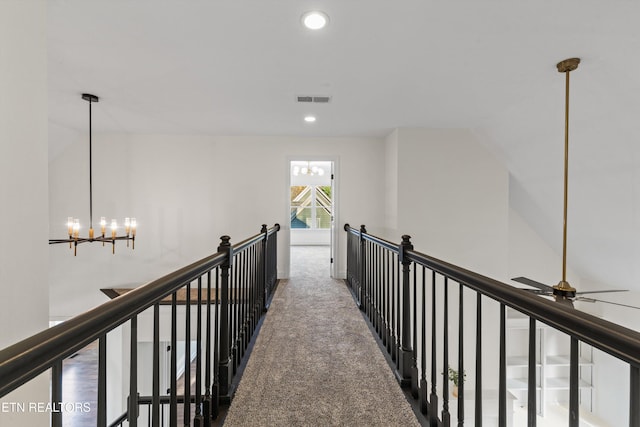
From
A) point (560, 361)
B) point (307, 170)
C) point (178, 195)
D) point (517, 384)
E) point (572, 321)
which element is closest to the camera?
point (572, 321)

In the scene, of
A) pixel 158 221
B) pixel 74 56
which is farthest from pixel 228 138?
pixel 74 56

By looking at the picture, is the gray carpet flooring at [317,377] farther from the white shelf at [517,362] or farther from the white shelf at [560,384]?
the white shelf at [560,384]

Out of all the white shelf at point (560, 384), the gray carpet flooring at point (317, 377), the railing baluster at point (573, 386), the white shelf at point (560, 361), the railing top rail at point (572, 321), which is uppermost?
the railing top rail at point (572, 321)

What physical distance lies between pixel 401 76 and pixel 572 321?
8.98 feet

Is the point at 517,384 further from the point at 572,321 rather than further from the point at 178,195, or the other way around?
the point at 178,195

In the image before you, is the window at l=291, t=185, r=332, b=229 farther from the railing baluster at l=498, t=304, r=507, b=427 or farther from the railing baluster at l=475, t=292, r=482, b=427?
the railing baluster at l=498, t=304, r=507, b=427

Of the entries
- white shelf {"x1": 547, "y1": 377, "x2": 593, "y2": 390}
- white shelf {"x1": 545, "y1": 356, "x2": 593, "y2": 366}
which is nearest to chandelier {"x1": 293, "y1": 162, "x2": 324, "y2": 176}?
white shelf {"x1": 545, "y1": 356, "x2": 593, "y2": 366}

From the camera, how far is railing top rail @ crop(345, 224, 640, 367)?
2.07 ft

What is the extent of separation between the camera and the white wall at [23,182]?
1284mm

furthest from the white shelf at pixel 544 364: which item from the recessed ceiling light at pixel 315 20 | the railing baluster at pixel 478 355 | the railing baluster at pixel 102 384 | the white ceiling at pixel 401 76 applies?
the railing baluster at pixel 102 384

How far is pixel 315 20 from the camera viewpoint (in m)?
2.13

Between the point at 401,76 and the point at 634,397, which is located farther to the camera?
the point at 401,76

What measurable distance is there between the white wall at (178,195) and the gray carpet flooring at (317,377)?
2.29m

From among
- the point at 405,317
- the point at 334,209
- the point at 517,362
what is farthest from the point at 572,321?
the point at 517,362
